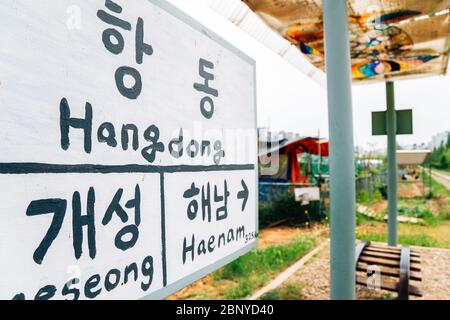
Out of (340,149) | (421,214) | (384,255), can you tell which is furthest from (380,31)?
(421,214)

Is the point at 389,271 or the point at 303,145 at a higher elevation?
the point at 303,145

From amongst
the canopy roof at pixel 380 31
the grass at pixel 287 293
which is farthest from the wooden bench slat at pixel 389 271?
the canopy roof at pixel 380 31

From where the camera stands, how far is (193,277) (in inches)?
37.0

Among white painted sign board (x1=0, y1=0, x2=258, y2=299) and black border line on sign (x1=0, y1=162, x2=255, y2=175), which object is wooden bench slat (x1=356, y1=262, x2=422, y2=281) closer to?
white painted sign board (x1=0, y1=0, x2=258, y2=299)

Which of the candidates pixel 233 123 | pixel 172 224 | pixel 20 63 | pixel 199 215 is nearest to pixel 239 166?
pixel 233 123

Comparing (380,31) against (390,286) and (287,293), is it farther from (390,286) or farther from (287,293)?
(287,293)

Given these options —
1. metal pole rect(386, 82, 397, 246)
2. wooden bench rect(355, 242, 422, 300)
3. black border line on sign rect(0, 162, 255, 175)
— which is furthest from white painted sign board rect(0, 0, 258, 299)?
metal pole rect(386, 82, 397, 246)

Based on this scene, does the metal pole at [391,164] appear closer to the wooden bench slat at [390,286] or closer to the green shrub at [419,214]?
the wooden bench slat at [390,286]

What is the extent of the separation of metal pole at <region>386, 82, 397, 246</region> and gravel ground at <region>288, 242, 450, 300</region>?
0.73 meters

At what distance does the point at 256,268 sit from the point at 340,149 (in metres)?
3.62

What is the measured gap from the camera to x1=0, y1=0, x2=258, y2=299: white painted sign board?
567 mm

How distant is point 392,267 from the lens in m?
3.83

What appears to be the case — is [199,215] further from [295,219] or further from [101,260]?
[295,219]

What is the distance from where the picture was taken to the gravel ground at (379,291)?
4.16 metres
